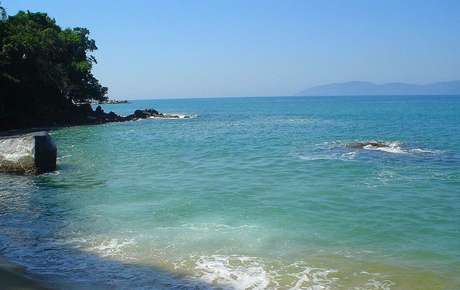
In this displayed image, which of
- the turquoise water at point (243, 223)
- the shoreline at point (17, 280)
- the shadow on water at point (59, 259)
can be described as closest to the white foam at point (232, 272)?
the turquoise water at point (243, 223)

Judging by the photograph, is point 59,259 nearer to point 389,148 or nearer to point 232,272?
point 232,272

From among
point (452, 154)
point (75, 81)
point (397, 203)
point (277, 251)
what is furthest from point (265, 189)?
point (75, 81)

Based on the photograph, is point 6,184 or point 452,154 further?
point 452,154

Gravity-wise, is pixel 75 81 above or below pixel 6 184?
above

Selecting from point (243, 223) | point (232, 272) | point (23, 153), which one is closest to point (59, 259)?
point (232, 272)

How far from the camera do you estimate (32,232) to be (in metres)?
13.4

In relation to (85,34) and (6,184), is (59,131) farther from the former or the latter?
(6,184)

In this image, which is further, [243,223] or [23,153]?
[23,153]

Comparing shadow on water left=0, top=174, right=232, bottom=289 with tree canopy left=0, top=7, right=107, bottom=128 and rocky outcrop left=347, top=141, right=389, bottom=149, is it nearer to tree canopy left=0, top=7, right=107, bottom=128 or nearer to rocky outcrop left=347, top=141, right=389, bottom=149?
rocky outcrop left=347, top=141, right=389, bottom=149

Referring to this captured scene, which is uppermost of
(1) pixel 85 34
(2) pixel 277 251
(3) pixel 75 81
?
(1) pixel 85 34

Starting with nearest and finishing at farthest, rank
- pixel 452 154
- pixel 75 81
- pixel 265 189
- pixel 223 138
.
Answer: pixel 265 189, pixel 452 154, pixel 223 138, pixel 75 81

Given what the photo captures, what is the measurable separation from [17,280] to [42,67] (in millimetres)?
45692

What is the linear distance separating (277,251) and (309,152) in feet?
60.6

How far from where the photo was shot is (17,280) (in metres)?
9.27
